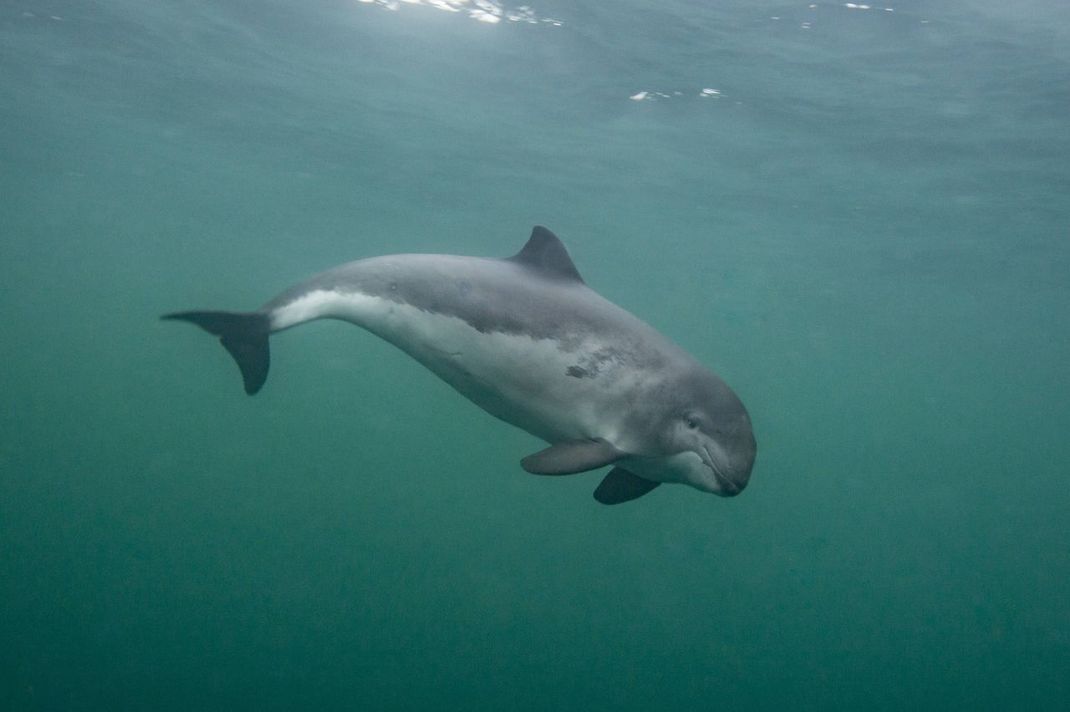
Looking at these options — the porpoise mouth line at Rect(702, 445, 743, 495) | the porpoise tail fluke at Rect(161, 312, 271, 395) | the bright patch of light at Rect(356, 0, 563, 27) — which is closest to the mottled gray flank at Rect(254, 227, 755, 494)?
the porpoise mouth line at Rect(702, 445, 743, 495)

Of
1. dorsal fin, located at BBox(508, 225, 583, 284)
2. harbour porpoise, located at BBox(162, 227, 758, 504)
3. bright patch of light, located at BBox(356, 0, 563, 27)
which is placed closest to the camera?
harbour porpoise, located at BBox(162, 227, 758, 504)

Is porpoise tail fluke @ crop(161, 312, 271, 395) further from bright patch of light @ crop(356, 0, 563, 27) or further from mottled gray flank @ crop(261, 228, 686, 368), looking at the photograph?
bright patch of light @ crop(356, 0, 563, 27)

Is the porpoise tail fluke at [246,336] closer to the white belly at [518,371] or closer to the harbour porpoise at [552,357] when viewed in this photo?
the harbour porpoise at [552,357]

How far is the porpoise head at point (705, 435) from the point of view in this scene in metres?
4.91

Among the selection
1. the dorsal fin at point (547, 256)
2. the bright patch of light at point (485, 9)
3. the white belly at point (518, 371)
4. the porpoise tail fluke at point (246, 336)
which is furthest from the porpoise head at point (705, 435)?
the bright patch of light at point (485, 9)

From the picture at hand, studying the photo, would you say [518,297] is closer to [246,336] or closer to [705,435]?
[705,435]

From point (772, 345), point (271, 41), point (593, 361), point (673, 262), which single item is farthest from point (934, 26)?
point (772, 345)

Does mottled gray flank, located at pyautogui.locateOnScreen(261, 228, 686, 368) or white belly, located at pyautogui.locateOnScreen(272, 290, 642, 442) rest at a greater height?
mottled gray flank, located at pyautogui.locateOnScreen(261, 228, 686, 368)

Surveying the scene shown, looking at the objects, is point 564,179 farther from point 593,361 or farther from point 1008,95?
point 593,361

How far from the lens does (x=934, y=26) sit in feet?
40.8

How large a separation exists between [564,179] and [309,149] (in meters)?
9.61

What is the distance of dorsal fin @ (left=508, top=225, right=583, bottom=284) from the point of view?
612cm

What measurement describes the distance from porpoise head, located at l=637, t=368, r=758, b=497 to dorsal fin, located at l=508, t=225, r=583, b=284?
149 cm

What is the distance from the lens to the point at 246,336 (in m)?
6.51
